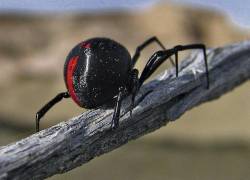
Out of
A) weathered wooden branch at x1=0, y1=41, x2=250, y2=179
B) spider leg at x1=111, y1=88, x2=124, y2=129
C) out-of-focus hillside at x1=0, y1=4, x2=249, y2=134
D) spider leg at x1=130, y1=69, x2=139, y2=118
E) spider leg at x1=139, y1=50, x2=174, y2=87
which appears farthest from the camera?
out-of-focus hillside at x1=0, y1=4, x2=249, y2=134

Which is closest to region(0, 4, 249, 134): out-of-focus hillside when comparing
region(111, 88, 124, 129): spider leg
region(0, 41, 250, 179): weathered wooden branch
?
region(0, 41, 250, 179): weathered wooden branch

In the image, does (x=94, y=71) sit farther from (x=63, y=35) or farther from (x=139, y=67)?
(x=63, y=35)

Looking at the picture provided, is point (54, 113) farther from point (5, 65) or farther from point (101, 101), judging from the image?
point (101, 101)

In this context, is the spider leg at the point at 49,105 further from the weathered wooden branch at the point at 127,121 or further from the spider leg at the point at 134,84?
the weathered wooden branch at the point at 127,121

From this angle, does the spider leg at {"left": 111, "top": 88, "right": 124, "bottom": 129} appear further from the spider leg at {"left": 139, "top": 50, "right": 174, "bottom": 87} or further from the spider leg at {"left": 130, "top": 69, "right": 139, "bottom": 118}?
the spider leg at {"left": 139, "top": 50, "right": 174, "bottom": 87}

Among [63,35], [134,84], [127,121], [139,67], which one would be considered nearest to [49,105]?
[134,84]

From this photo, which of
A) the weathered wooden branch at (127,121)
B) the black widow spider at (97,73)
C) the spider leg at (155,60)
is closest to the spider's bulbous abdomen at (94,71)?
the black widow spider at (97,73)
